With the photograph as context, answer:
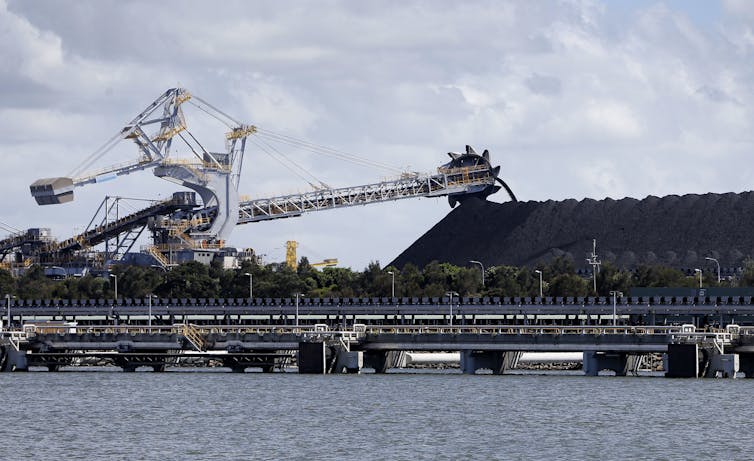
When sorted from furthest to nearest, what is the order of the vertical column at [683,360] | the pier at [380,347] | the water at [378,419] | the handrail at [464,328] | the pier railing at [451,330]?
the handrail at [464,328] < the pier railing at [451,330] < the pier at [380,347] < the vertical column at [683,360] < the water at [378,419]

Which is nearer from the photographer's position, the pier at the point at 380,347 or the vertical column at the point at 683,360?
the vertical column at the point at 683,360

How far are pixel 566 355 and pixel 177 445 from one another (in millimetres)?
82181

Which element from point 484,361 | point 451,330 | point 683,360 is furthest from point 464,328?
point 683,360

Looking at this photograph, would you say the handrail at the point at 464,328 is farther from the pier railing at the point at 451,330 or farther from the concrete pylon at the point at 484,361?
the concrete pylon at the point at 484,361

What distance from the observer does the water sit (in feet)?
249

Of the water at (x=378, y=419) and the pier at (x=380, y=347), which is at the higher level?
the pier at (x=380, y=347)

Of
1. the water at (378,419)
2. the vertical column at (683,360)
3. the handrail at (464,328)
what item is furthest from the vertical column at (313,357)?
the vertical column at (683,360)

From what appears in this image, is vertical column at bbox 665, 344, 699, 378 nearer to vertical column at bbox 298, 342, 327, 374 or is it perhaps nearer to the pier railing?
the pier railing

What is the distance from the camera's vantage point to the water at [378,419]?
7575cm

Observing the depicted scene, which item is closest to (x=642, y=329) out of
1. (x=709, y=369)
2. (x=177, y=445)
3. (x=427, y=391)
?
(x=709, y=369)

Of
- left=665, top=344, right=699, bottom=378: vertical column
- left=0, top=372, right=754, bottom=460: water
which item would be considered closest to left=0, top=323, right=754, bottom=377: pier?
left=665, top=344, right=699, bottom=378: vertical column

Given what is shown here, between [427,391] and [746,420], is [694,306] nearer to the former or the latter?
[427,391]

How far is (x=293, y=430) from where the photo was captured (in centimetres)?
8431

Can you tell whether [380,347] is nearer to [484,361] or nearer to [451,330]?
[451,330]
